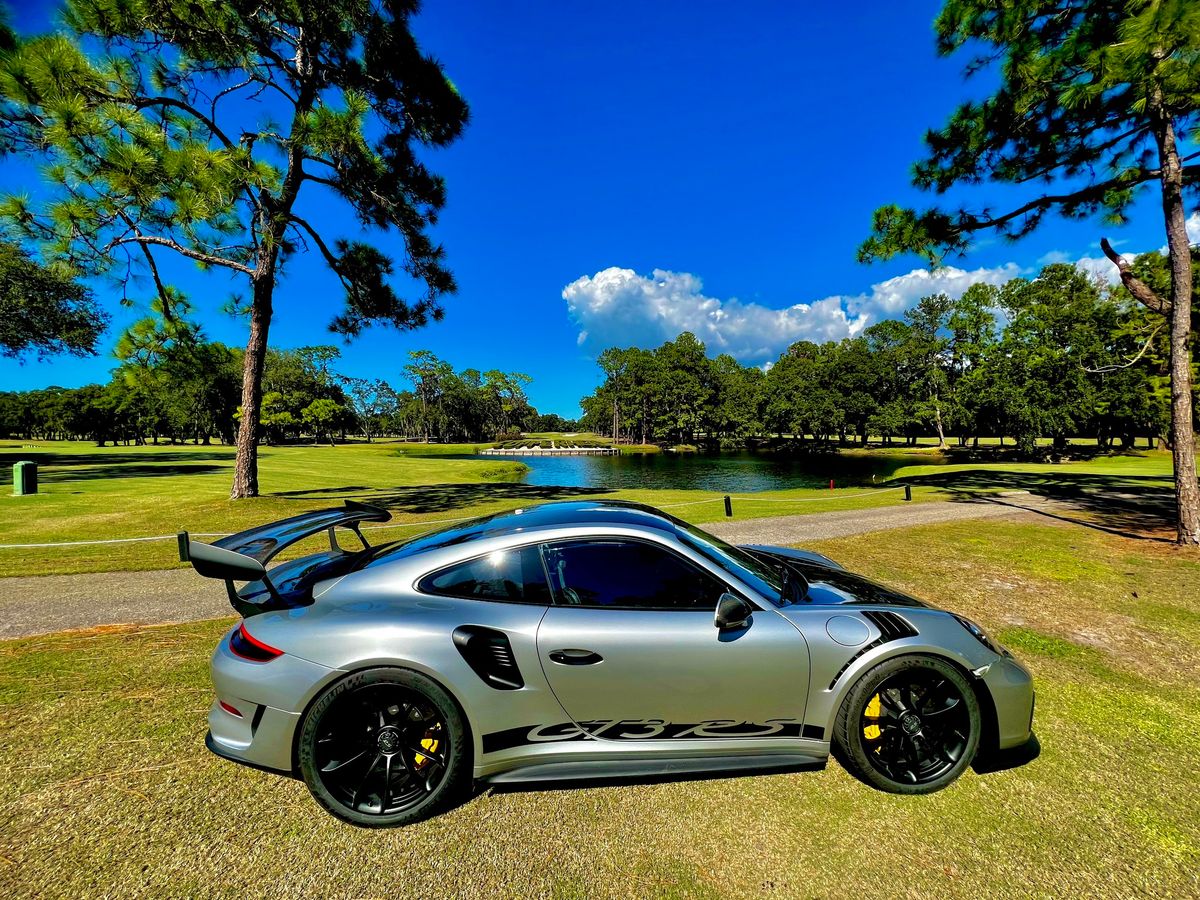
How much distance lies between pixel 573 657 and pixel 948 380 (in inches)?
2715

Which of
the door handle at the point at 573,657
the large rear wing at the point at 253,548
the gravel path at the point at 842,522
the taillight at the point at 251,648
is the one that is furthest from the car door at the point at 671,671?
the gravel path at the point at 842,522

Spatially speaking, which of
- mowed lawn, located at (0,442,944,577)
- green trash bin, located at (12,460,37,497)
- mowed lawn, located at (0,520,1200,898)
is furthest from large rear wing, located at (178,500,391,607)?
green trash bin, located at (12,460,37,497)

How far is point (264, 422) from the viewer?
219ft

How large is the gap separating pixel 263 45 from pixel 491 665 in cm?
1401

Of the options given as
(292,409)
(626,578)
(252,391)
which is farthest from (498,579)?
(292,409)

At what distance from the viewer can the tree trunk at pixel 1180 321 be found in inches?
282

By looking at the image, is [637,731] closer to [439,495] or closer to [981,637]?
[981,637]

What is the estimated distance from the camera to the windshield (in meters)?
2.70

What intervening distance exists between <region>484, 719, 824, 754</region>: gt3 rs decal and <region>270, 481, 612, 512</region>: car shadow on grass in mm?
9989

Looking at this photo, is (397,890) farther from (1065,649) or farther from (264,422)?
(264,422)

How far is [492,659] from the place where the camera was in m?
2.35

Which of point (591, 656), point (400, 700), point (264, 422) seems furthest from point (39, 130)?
point (264, 422)

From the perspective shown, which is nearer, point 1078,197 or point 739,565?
point 739,565

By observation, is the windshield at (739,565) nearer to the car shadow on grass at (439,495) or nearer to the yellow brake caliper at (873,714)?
the yellow brake caliper at (873,714)
